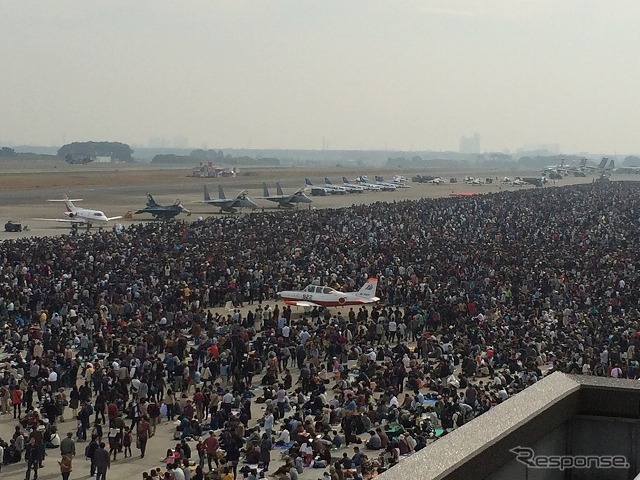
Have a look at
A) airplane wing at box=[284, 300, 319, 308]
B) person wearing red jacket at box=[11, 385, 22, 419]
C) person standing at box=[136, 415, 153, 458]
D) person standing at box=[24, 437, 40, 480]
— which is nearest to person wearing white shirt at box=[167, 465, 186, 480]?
person standing at box=[136, 415, 153, 458]

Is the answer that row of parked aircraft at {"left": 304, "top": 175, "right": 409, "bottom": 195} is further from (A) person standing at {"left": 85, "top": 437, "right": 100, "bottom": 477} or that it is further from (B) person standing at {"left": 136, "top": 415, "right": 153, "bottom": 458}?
(A) person standing at {"left": 85, "top": 437, "right": 100, "bottom": 477}

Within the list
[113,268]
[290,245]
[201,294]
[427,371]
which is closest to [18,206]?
[290,245]

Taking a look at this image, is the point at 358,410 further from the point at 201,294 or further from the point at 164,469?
the point at 201,294

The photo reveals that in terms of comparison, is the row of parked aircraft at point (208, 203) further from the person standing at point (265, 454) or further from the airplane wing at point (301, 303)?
the person standing at point (265, 454)

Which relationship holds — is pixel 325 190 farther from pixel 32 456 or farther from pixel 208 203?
pixel 32 456

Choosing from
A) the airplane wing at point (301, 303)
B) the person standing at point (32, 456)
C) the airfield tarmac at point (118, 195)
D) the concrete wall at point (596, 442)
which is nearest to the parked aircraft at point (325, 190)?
the airfield tarmac at point (118, 195)

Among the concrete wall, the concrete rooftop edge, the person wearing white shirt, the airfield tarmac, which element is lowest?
the airfield tarmac
